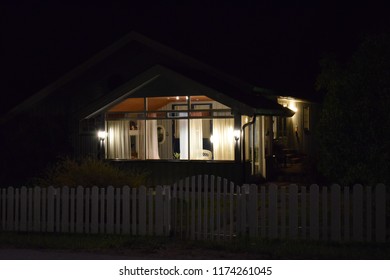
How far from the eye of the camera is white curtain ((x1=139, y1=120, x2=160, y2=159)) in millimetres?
21734

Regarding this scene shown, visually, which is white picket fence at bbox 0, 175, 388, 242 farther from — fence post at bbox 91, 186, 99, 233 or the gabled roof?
the gabled roof

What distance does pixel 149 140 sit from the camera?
21781 millimetres

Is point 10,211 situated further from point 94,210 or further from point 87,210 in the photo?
point 94,210

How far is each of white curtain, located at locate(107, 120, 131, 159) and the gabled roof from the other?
0.97 meters

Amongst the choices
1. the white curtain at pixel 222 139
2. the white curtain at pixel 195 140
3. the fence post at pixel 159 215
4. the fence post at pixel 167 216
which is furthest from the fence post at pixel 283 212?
the white curtain at pixel 195 140

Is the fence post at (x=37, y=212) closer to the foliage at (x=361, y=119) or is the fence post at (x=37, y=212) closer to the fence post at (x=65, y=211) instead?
the fence post at (x=65, y=211)

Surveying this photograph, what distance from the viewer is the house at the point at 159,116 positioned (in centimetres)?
2050

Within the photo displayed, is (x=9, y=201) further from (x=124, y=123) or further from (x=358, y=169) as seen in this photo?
(x=124, y=123)

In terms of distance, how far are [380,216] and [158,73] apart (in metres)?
11.0

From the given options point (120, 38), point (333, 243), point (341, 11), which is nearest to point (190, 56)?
point (120, 38)

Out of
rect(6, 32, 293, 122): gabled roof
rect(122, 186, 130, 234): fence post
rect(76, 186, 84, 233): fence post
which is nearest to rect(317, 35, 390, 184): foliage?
rect(122, 186, 130, 234): fence post

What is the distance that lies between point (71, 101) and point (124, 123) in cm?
396

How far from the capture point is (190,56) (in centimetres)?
2309

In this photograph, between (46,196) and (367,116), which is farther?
(46,196)
